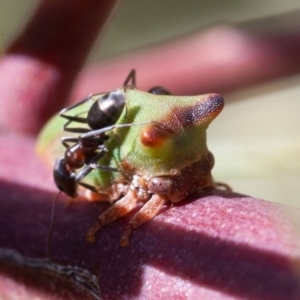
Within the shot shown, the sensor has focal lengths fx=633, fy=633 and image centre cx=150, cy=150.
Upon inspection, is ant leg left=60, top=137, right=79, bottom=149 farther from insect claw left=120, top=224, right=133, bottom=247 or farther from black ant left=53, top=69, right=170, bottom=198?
insect claw left=120, top=224, right=133, bottom=247

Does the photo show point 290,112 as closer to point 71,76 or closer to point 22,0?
point 22,0

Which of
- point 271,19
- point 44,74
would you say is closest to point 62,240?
point 44,74

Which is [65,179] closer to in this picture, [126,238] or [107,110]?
[107,110]

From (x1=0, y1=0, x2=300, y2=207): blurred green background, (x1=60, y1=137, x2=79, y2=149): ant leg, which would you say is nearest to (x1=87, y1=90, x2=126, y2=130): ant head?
(x1=60, y1=137, x2=79, y2=149): ant leg

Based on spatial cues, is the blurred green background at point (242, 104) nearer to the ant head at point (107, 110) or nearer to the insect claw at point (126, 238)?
the ant head at point (107, 110)

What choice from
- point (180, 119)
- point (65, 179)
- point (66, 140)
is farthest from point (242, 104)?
point (180, 119)

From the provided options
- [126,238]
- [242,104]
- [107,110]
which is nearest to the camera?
[126,238]

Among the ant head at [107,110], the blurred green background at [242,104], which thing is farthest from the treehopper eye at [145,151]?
the blurred green background at [242,104]
